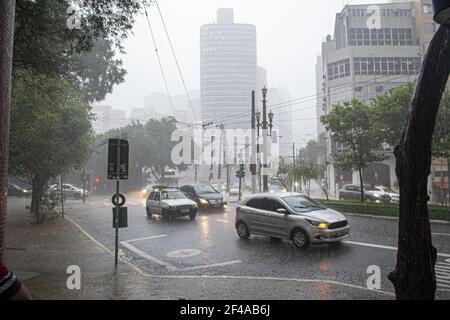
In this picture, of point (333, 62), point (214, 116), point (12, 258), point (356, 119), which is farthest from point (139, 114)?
point (12, 258)

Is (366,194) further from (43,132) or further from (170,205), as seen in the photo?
(43,132)

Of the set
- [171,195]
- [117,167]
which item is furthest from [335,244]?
[171,195]

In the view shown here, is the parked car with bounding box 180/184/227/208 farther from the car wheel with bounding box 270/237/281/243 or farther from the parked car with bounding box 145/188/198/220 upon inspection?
the car wheel with bounding box 270/237/281/243

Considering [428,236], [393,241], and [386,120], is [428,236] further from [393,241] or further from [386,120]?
[386,120]

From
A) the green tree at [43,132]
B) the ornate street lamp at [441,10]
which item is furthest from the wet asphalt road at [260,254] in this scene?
the ornate street lamp at [441,10]

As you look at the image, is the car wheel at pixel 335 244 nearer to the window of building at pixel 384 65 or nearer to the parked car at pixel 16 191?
the parked car at pixel 16 191

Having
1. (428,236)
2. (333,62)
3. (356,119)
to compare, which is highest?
(333,62)

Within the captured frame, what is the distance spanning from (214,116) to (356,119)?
139ft

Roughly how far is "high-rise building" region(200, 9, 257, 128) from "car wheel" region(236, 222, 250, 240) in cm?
3651

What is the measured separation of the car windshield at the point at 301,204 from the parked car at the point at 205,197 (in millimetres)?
11253

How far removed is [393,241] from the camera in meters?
11.1

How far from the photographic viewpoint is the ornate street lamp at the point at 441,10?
9.91ft

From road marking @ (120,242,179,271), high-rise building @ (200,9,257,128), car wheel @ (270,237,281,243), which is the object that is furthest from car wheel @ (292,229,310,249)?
high-rise building @ (200,9,257,128)

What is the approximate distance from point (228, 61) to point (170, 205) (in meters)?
36.6
